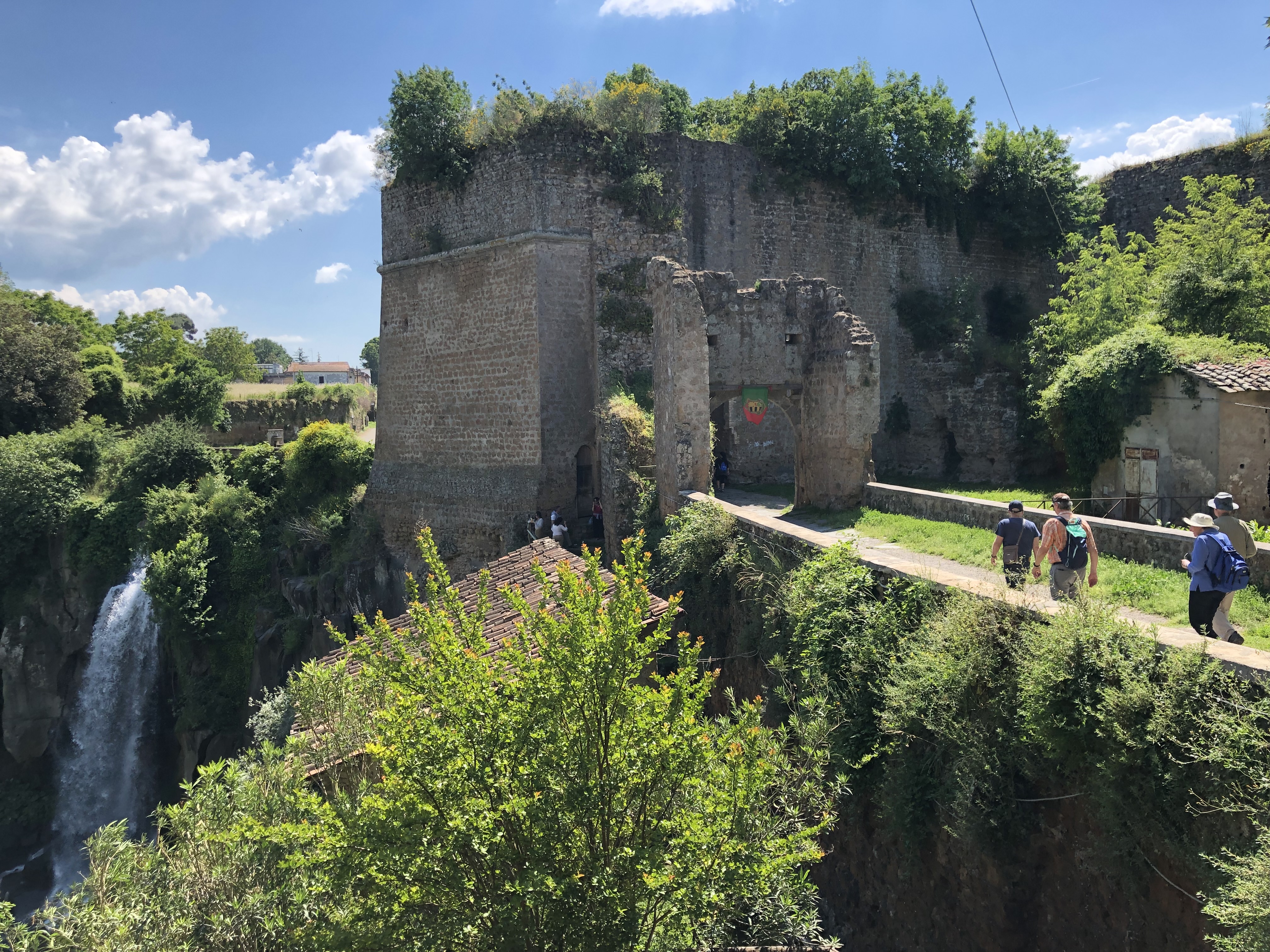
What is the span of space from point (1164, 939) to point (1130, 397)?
11023 millimetres

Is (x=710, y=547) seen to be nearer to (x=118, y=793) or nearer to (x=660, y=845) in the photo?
(x=660, y=845)

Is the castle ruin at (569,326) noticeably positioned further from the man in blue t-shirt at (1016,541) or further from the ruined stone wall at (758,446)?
the man in blue t-shirt at (1016,541)

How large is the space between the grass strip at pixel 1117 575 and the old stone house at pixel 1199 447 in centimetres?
323

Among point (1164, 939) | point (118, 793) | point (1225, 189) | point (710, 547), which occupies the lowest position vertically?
point (118, 793)

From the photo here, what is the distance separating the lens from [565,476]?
18.5 m

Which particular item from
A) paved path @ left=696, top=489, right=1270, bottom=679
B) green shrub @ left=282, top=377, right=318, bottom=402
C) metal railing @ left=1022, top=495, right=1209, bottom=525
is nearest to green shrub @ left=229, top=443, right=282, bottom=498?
green shrub @ left=282, top=377, right=318, bottom=402

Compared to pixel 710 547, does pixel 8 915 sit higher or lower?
lower

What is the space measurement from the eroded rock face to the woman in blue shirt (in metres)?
26.3

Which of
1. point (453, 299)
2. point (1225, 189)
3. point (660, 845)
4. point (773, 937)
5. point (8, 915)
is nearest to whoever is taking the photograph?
point (660, 845)

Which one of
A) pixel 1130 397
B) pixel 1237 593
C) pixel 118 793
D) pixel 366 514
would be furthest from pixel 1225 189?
pixel 118 793

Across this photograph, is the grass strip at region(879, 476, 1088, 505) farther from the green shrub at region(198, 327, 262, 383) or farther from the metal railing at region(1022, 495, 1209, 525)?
the green shrub at region(198, 327, 262, 383)

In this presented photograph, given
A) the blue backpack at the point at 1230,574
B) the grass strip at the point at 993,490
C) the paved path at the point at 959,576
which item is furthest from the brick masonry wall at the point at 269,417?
the blue backpack at the point at 1230,574

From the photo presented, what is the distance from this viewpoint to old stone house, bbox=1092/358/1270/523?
36.8ft

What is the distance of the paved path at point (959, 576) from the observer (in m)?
4.63
